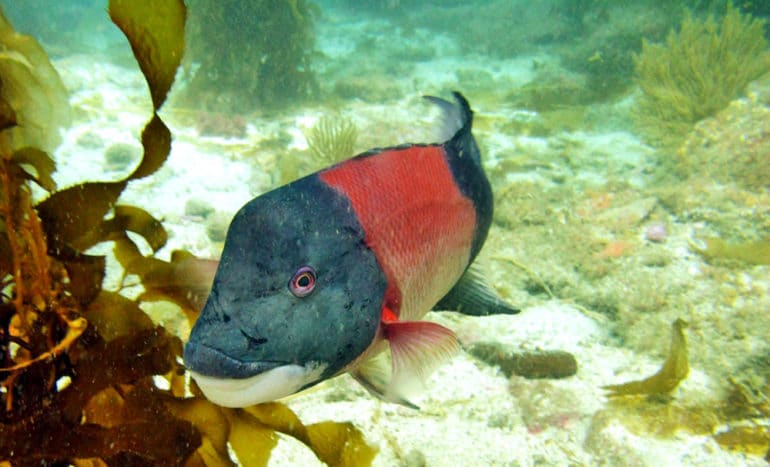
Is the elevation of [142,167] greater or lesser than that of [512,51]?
lesser

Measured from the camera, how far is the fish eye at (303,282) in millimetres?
1243

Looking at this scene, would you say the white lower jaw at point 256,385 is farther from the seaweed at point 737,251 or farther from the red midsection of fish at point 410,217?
the seaweed at point 737,251

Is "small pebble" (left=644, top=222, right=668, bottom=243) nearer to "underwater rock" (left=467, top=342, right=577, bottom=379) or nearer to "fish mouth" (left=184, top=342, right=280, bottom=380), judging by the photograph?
"underwater rock" (left=467, top=342, right=577, bottom=379)

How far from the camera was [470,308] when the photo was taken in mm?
2139

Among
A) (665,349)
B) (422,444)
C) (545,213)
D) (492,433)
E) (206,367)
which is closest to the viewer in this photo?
(206,367)

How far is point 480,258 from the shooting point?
2.48 m

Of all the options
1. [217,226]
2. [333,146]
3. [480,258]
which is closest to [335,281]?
[480,258]

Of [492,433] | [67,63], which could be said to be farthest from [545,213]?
[67,63]

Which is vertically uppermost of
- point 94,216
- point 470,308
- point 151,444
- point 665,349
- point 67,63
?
point 67,63

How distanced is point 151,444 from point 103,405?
226 millimetres

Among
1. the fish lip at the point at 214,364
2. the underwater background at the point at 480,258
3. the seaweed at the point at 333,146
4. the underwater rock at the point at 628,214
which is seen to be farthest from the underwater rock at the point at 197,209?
the fish lip at the point at 214,364

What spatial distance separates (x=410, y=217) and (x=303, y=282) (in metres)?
0.47

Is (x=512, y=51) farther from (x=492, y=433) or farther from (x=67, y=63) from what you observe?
(x=492, y=433)

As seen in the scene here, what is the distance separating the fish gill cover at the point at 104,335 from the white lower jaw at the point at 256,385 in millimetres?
465
